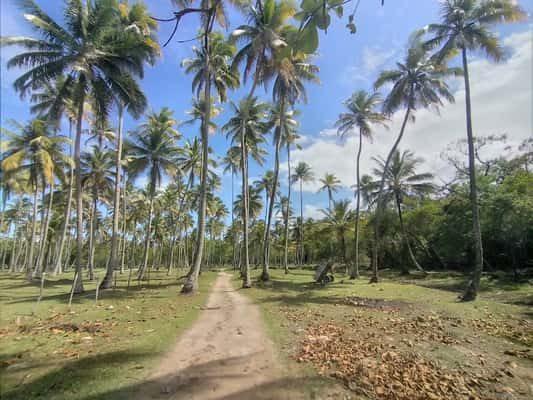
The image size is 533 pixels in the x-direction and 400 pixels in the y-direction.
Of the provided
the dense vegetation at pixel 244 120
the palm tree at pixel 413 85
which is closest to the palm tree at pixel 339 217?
the dense vegetation at pixel 244 120

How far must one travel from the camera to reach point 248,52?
15.5 m

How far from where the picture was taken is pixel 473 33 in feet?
40.9

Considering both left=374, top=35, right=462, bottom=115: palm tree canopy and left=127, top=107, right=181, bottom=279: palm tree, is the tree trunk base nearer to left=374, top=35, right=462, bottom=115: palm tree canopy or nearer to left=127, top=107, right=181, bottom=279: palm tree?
left=374, top=35, right=462, bottom=115: palm tree canopy

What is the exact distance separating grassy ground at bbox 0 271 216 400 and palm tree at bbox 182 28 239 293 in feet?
12.2

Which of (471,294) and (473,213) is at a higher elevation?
(473,213)

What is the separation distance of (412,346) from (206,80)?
46.3 feet

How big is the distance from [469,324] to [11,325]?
12.2 meters

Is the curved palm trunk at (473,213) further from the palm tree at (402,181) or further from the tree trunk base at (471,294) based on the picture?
the palm tree at (402,181)

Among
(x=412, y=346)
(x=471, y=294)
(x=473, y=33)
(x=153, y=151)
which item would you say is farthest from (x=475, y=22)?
Answer: (x=153, y=151)

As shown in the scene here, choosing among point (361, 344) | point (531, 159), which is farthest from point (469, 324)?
point (531, 159)

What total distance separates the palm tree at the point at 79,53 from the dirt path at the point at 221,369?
29.4 ft

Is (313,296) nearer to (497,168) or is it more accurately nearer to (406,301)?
(406,301)

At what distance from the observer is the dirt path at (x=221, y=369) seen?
3646 mm

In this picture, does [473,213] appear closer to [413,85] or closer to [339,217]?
[413,85]
